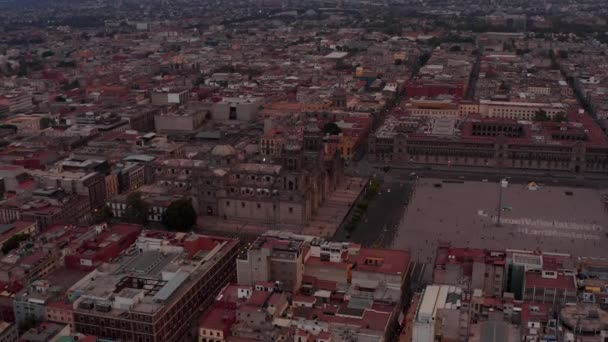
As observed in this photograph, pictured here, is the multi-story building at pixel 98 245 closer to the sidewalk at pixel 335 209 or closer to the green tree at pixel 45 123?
Answer: the sidewalk at pixel 335 209

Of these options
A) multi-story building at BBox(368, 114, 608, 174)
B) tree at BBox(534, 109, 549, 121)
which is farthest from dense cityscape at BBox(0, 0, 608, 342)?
tree at BBox(534, 109, 549, 121)

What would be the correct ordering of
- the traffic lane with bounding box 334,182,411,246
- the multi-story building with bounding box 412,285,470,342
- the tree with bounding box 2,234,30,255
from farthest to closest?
the traffic lane with bounding box 334,182,411,246, the tree with bounding box 2,234,30,255, the multi-story building with bounding box 412,285,470,342

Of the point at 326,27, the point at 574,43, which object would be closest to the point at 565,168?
the point at 574,43

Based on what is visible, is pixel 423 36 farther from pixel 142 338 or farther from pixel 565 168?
pixel 142 338

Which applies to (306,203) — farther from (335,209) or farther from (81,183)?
(81,183)

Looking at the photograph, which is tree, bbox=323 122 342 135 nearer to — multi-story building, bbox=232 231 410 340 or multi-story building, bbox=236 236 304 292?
multi-story building, bbox=232 231 410 340
